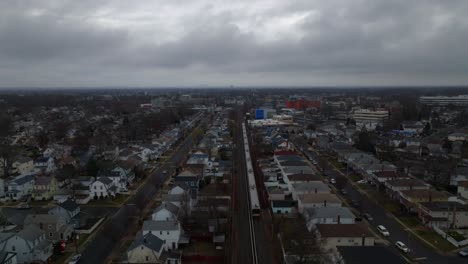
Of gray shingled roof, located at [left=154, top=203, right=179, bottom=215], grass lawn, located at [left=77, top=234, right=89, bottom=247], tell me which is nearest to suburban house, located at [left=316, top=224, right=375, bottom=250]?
gray shingled roof, located at [left=154, top=203, right=179, bottom=215]

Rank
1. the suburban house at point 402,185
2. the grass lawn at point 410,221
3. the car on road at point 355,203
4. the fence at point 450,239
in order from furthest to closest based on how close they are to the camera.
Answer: the suburban house at point 402,185 → the car on road at point 355,203 → the grass lawn at point 410,221 → the fence at point 450,239

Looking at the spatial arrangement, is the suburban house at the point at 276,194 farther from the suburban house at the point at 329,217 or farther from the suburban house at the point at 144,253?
the suburban house at the point at 144,253

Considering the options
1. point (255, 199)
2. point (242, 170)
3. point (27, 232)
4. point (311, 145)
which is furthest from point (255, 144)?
point (27, 232)

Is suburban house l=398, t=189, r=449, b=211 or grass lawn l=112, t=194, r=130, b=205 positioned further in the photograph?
grass lawn l=112, t=194, r=130, b=205

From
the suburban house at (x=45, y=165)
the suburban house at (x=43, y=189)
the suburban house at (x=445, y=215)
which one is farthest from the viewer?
the suburban house at (x=45, y=165)

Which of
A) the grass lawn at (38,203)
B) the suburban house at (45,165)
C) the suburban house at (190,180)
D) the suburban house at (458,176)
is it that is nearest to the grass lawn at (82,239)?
the suburban house at (190,180)

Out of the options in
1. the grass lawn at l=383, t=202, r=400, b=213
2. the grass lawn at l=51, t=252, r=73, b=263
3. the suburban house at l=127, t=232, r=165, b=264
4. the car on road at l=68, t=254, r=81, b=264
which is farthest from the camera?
the grass lawn at l=383, t=202, r=400, b=213

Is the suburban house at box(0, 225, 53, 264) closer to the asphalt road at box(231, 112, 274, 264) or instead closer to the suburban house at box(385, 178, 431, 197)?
the asphalt road at box(231, 112, 274, 264)
